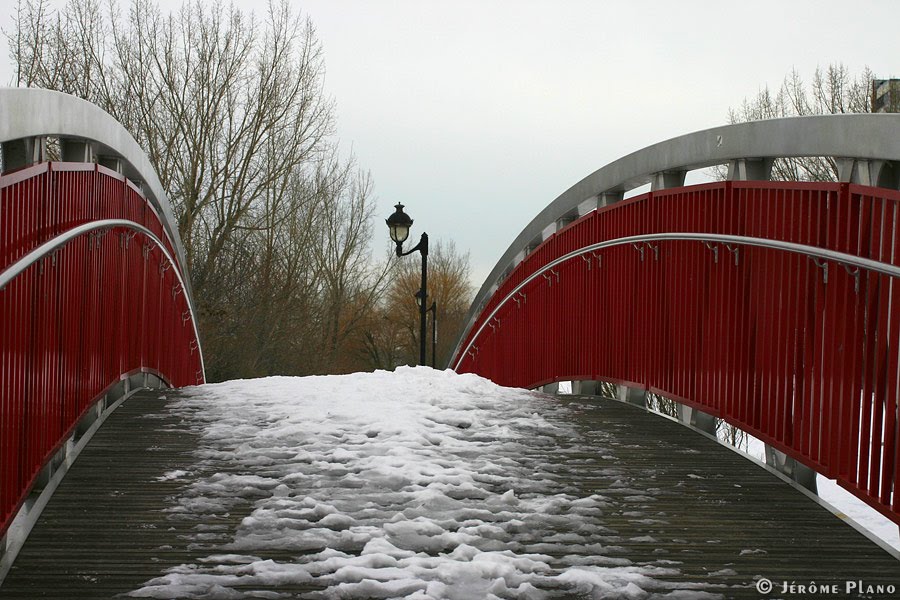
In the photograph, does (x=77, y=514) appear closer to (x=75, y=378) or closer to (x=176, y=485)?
(x=176, y=485)

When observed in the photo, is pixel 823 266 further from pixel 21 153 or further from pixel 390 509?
pixel 21 153

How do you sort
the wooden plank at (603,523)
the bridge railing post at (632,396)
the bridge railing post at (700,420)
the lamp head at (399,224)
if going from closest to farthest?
the wooden plank at (603,523) < the bridge railing post at (700,420) < the bridge railing post at (632,396) < the lamp head at (399,224)

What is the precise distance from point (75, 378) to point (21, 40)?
2168 cm

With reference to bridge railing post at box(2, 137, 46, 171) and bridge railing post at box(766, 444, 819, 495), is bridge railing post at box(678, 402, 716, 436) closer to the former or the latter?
bridge railing post at box(766, 444, 819, 495)

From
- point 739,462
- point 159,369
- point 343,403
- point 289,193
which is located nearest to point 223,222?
point 289,193

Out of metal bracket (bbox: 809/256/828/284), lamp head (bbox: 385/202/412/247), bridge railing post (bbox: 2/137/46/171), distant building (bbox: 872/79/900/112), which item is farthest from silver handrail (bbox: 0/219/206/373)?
distant building (bbox: 872/79/900/112)

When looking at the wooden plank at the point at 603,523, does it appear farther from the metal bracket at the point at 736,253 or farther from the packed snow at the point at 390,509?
the metal bracket at the point at 736,253

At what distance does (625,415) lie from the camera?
705cm

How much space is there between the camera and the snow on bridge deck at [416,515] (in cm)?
379

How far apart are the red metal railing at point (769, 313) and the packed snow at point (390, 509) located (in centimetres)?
87

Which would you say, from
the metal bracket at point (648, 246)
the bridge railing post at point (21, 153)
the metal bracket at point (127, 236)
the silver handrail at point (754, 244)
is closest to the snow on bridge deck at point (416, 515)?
the silver handrail at point (754, 244)

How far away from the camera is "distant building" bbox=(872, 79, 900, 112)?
92.0 ft

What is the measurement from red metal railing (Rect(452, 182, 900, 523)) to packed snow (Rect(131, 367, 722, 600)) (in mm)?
870

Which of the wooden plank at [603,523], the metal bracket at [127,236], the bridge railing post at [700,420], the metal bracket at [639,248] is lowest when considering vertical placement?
the wooden plank at [603,523]
